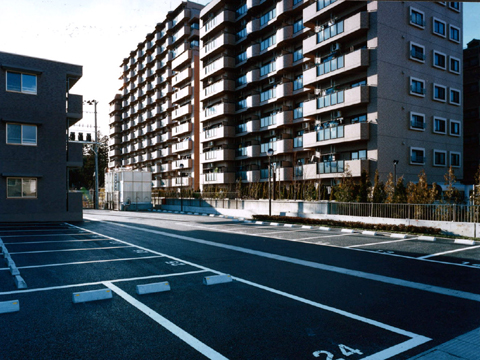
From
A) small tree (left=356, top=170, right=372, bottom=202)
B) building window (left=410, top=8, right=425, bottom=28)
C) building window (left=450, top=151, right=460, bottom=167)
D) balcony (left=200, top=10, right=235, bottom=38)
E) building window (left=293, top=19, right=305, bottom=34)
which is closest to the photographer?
small tree (left=356, top=170, right=372, bottom=202)

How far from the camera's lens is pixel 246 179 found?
3894cm

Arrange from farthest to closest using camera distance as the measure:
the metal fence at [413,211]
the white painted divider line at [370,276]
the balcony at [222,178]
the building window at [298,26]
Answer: the balcony at [222,178]
the building window at [298,26]
the metal fence at [413,211]
the white painted divider line at [370,276]

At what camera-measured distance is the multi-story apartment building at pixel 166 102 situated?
49906mm

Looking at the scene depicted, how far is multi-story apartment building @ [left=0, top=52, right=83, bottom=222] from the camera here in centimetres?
2152

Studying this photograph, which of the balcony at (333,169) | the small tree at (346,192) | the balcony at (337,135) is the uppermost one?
the balcony at (337,135)

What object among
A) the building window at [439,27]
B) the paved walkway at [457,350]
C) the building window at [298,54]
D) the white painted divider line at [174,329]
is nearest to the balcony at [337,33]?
the building window at [298,54]

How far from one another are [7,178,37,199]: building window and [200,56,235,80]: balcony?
25.7 meters

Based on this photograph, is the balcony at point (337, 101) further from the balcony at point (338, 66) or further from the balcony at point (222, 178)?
the balcony at point (222, 178)

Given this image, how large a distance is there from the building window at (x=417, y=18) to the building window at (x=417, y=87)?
4.33 m

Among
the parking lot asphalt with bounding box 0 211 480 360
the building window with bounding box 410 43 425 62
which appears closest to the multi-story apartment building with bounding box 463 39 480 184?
the building window with bounding box 410 43 425 62

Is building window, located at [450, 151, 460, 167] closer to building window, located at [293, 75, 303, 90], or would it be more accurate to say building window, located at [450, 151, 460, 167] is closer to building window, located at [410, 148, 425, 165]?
building window, located at [410, 148, 425, 165]

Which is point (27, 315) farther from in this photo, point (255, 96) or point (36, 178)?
point (255, 96)

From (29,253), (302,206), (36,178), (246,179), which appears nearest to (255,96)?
(246,179)

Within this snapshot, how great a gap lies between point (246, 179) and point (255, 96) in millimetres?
8727
